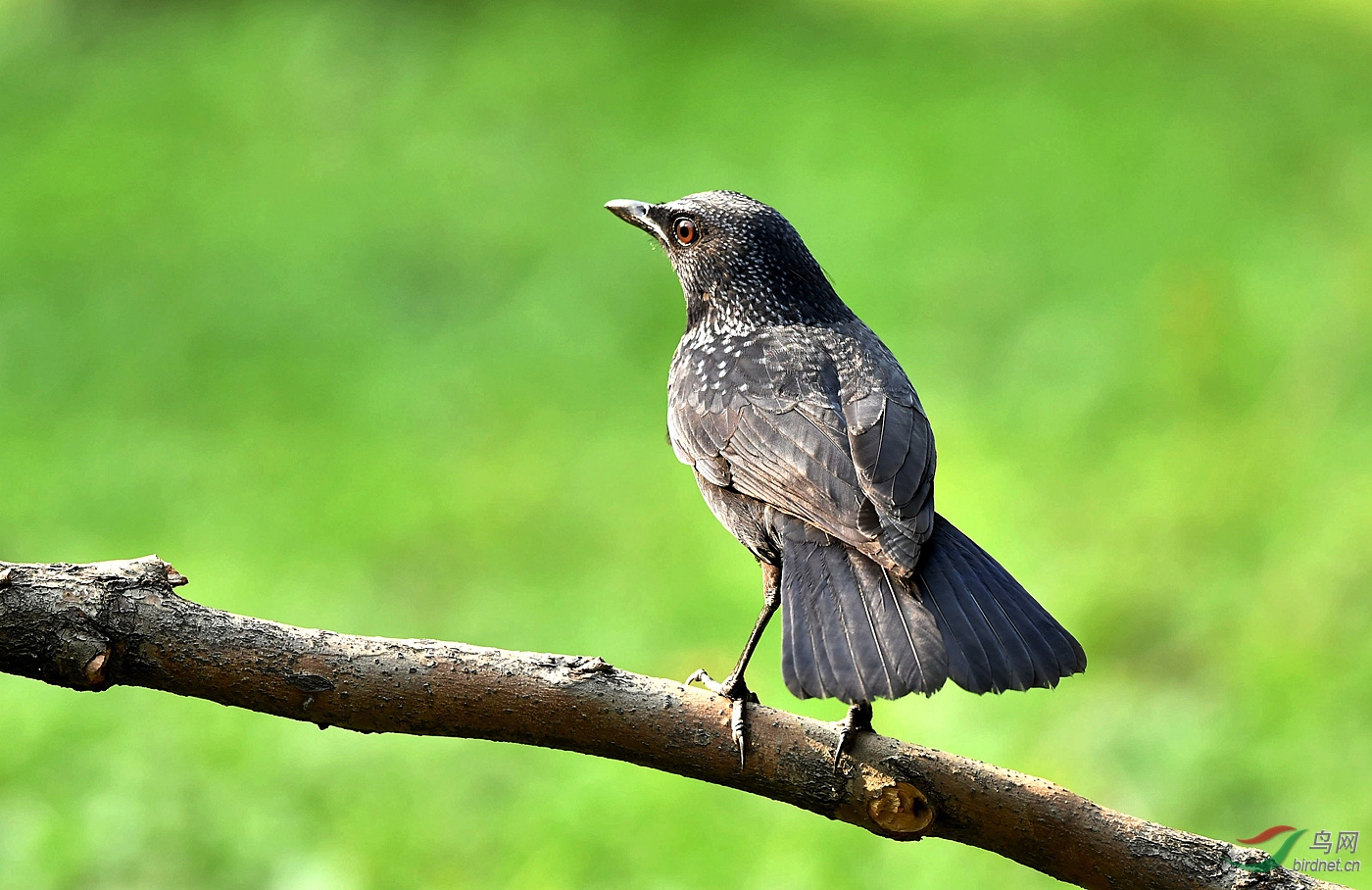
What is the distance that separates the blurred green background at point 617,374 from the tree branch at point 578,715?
2341mm

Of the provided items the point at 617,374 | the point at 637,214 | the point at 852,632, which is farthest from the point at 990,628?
the point at 617,374

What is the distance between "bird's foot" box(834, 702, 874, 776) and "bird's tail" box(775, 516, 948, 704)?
12cm

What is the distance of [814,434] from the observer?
3.44m

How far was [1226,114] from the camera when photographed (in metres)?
11.0

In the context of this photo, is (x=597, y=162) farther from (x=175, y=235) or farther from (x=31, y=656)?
(x=31, y=656)

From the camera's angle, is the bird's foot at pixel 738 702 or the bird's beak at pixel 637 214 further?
the bird's beak at pixel 637 214

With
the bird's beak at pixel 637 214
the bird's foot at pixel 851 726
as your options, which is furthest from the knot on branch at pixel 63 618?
the bird's beak at pixel 637 214

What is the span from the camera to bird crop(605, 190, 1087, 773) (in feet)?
9.29

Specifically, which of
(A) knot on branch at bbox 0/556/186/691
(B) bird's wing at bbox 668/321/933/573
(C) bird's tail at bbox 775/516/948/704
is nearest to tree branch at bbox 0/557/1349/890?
(A) knot on branch at bbox 0/556/186/691

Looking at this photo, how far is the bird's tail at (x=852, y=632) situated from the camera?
273 centimetres

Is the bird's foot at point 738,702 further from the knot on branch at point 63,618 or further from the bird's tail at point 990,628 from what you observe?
the knot on branch at point 63,618

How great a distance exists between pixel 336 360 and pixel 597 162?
2.63m

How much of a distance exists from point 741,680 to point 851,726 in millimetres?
278

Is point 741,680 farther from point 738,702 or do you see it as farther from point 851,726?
point 851,726
